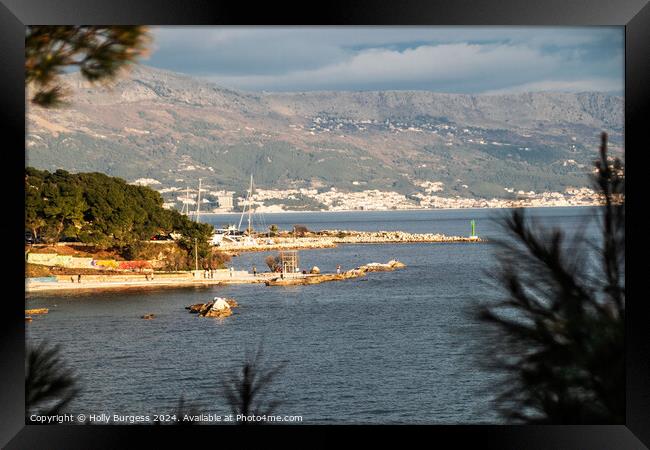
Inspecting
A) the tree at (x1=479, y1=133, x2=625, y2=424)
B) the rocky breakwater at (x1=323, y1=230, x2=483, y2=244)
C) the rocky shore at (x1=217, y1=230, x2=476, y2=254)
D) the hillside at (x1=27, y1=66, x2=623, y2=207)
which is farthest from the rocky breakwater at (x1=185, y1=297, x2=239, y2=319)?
the rocky breakwater at (x1=323, y1=230, x2=483, y2=244)

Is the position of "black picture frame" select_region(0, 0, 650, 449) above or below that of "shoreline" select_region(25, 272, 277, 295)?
above

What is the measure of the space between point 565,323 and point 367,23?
3.38 feet

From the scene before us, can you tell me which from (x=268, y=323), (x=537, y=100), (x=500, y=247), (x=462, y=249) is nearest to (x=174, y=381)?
(x=268, y=323)

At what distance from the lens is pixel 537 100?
167 feet

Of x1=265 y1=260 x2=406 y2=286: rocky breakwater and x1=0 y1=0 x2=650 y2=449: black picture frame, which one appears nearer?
x1=0 y1=0 x2=650 y2=449: black picture frame

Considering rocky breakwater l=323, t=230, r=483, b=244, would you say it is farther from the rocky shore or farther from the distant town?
the distant town

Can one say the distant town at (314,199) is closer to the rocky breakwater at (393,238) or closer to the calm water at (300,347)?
the rocky breakwater at (393,238)

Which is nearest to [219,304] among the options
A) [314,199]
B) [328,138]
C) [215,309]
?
[215,309]

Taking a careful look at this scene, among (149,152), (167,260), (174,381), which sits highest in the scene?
(149,152)

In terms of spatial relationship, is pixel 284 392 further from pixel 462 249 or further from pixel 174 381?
pixel 462 249

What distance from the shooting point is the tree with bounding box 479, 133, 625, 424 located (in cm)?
249

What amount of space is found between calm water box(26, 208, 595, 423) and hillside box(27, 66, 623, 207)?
18.8 metres
